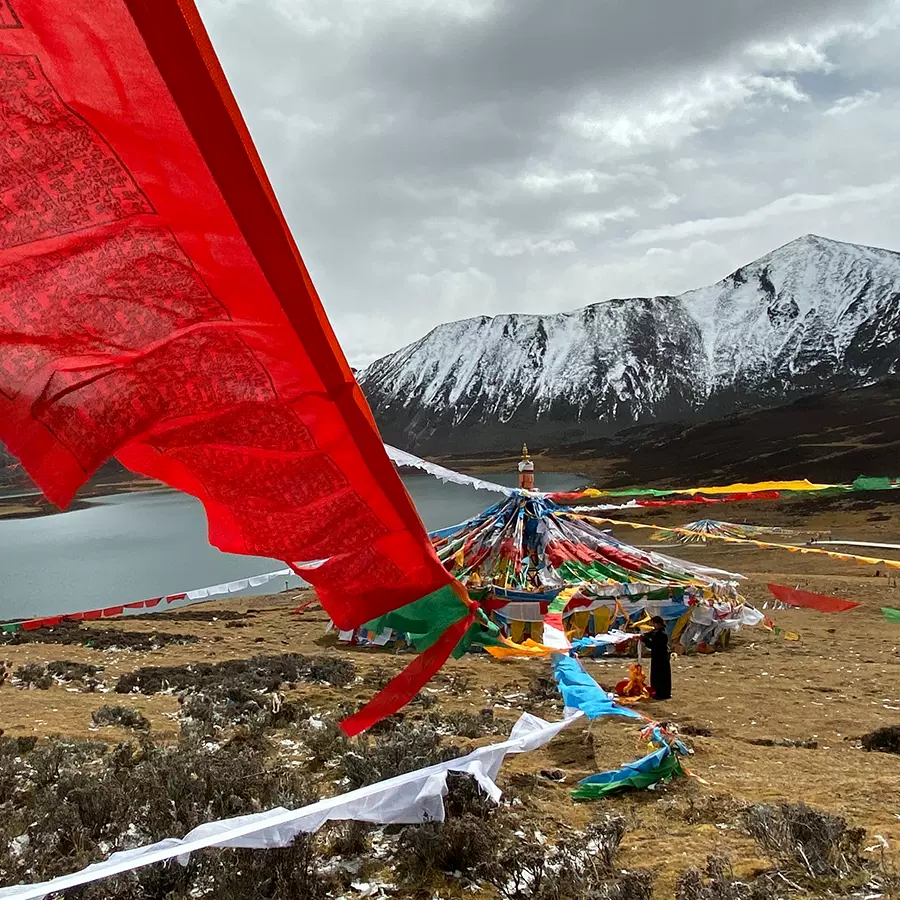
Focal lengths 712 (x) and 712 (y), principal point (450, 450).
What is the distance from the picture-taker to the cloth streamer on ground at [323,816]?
3.13 metres

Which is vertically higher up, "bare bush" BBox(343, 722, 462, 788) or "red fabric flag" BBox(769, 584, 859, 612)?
"red fabric flag" BBox(769, 584, 859, 612)

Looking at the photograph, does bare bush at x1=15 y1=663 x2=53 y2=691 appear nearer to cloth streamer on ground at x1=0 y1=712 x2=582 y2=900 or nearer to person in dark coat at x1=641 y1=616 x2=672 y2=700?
cloth streamer on ground at x1=0 y1=712 x2=582 y2=900

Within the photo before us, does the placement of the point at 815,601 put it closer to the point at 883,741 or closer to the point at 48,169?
the point at 883,741

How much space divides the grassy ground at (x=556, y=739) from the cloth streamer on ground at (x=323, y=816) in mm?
221

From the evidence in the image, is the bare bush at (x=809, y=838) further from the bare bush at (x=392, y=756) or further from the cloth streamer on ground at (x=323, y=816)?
the bare bush at (x=392, y=756)

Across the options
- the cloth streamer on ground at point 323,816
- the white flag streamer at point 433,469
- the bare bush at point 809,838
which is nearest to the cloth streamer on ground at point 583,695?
the cloth streamer on ground at point 323,816

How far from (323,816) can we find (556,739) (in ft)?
11.5

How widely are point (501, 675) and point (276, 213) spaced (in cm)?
956

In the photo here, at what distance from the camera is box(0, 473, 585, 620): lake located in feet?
97.2

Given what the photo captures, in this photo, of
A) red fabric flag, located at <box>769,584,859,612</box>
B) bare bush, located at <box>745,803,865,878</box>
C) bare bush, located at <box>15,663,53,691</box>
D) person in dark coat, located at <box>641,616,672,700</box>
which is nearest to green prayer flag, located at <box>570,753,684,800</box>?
bare bush, located at <box>745,803,865,878</box>

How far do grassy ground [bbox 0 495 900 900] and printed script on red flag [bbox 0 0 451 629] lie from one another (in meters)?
2.57

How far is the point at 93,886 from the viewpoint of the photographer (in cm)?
374

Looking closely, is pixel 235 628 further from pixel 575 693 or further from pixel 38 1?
pixel 38 1

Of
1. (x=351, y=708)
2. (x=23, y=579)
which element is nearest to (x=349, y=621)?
(x=351, y=708)
